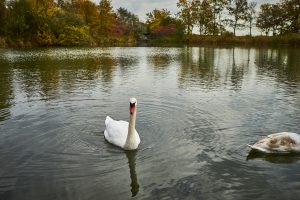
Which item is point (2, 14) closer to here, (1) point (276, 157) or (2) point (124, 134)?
(2) point (124, 134)

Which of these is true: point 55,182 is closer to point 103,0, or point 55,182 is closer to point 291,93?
point 291,93

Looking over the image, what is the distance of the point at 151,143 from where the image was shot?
1056 centimetres

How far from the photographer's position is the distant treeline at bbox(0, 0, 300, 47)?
7331 centimetres

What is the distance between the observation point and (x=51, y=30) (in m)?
76.6

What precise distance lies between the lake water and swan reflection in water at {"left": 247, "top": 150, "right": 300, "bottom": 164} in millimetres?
51

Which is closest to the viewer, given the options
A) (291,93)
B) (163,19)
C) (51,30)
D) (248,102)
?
(248,102)

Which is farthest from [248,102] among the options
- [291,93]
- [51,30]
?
[51,30]

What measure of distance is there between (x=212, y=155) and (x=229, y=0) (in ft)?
278

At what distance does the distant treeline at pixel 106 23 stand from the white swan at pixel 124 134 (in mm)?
62878

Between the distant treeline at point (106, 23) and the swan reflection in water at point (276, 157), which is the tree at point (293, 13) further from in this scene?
the swan reflection in water at point (276, 157)

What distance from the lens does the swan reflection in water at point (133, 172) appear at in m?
7.72

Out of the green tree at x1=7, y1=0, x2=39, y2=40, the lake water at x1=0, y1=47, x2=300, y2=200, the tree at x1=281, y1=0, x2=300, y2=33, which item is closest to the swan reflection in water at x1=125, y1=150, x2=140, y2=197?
the lake water at x1=0, y1=47, x2=300, y2=200

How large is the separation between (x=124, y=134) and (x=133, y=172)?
2.01 m

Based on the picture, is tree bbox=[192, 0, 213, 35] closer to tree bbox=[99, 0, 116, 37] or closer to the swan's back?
tree bbox=[99, 0, 116, 37]
